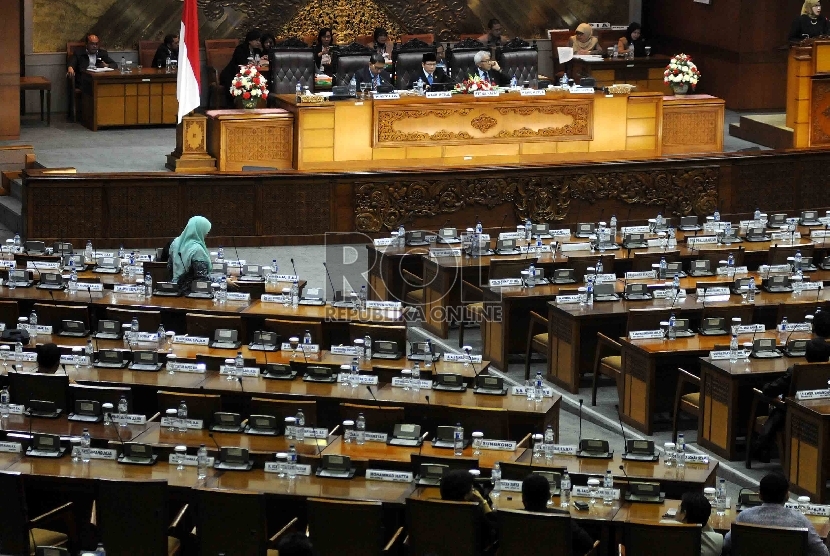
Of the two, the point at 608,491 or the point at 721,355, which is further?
the point at 721,355

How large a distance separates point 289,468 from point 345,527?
2.76ft

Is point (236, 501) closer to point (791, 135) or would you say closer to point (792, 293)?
point (792, 293)

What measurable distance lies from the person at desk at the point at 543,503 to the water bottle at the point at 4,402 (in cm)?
372

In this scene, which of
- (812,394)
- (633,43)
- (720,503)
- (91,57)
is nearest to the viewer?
(720,503)

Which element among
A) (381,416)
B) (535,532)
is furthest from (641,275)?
(535,532)

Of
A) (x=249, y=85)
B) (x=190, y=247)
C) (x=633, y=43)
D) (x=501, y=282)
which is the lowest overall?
(x=501, y=282)

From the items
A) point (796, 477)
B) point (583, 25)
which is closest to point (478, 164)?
point (583, 25)

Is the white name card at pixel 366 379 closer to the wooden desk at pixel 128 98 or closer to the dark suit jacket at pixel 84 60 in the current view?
the wooden desk at pixel 128 98

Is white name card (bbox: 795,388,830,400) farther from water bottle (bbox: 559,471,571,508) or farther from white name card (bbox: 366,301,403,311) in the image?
white name card (bbox: 366,301,403,311)

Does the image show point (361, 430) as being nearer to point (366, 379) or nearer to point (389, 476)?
point (389, 476)

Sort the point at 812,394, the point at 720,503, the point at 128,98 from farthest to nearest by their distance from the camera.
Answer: the point at 128,98 < the point at 812,394 < the point at 720,503

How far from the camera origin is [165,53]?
22078 millimetres

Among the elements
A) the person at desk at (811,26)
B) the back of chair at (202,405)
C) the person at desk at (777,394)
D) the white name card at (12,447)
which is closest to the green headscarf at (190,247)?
the back of chair at (202,405)

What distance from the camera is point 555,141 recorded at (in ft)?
60.7
